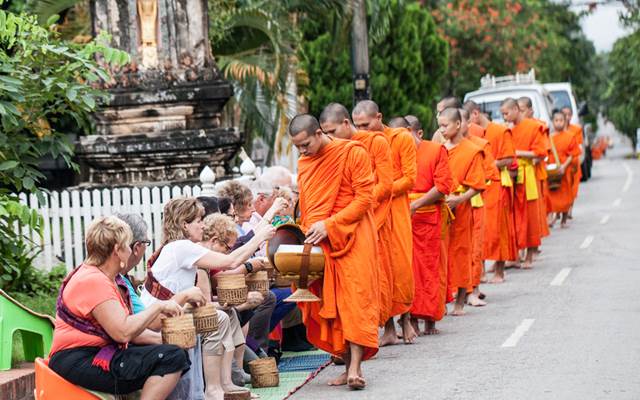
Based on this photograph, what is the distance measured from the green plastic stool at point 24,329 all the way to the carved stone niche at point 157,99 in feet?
23.4

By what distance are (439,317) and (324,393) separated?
294 cm

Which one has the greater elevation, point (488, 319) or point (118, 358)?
point (118, 358)

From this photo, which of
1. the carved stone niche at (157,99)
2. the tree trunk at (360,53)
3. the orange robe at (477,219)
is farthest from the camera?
the tree trunk at (360,53)

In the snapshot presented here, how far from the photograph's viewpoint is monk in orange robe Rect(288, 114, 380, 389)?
988 cm

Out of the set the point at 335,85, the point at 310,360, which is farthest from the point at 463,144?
the point at 335,85

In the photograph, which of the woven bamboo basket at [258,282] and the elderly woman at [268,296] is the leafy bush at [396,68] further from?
the woven bamboo basket at [258,282]

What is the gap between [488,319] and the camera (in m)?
13.3

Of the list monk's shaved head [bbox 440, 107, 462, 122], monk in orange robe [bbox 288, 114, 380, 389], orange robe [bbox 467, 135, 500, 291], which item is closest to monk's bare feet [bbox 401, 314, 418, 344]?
orange robe [bbox 467, 135, 500, 291]

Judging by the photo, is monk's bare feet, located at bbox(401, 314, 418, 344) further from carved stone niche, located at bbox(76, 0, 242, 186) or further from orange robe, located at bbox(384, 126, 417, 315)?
carved stone niche, located at bbox(76, 0, 242, 186)

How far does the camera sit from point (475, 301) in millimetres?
14484

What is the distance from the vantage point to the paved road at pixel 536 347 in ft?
30.8

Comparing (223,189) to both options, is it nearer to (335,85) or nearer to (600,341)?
(600,341)

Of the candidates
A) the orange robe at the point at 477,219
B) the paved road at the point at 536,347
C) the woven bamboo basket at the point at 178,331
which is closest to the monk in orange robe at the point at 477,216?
the orange robe at the point at 477,219

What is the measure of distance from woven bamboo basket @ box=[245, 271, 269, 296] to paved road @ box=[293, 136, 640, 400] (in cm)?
80
